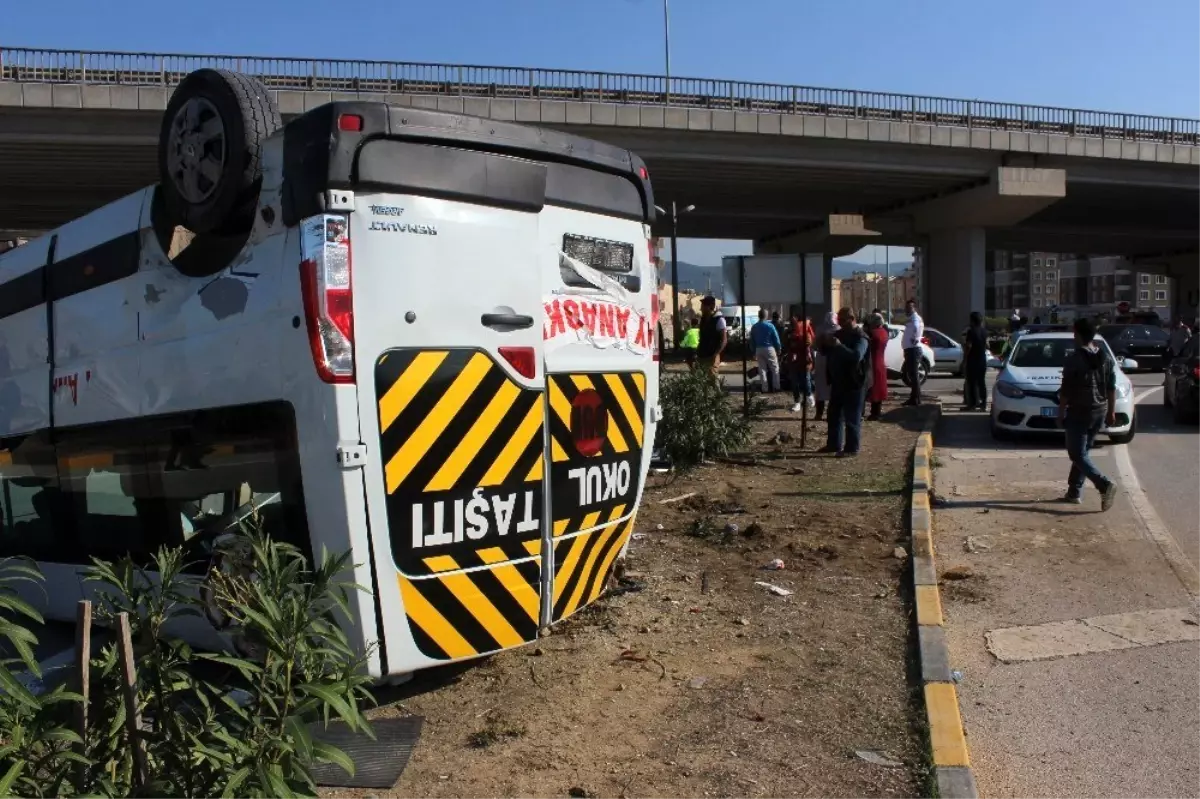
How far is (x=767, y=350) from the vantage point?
18312mm

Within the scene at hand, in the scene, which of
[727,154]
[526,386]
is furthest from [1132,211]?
[526,386]

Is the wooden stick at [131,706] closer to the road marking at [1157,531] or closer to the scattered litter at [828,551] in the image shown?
the scattered litter at [828,551]

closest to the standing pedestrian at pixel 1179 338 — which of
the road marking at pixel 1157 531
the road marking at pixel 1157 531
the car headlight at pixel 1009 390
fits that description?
the car headlight at pixel 1009 390

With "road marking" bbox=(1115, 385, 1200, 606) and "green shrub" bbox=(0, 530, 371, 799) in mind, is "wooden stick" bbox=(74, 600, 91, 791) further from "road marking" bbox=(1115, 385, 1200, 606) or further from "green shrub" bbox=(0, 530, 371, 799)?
"road marking" bbox=(1115, 385, 1200, 606)

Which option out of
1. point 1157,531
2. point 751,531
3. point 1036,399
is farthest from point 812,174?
point 751,531

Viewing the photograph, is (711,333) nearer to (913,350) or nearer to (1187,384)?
(913,350)

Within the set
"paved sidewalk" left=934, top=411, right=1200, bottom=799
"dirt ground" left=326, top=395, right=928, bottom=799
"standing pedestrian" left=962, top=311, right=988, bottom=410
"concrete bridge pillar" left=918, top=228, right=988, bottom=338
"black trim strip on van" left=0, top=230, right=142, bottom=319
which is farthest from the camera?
"concrete bridge pillar" left=918, top=228, right=988, bottom=338

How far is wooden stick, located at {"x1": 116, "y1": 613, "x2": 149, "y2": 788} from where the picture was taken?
9.45 feet

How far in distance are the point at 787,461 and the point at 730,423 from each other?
3.09 feet

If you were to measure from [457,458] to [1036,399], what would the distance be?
36.9ft

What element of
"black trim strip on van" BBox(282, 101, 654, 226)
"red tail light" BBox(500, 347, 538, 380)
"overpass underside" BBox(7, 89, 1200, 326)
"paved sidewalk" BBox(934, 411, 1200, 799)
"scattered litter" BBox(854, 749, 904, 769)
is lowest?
"paved sidewalk" BBox(934, 411, 1200, 799)

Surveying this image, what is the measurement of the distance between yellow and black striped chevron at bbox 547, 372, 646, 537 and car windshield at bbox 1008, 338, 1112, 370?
1093 cm

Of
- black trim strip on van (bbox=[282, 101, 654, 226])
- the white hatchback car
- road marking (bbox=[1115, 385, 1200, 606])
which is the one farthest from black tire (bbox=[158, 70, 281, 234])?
the white hatchback car

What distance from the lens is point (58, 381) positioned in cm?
541
